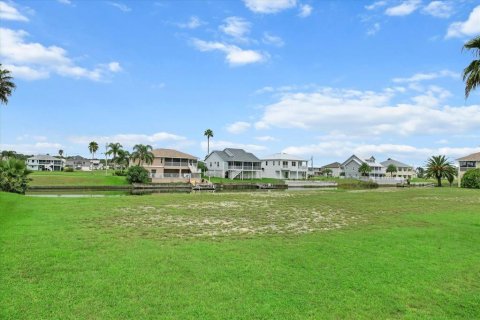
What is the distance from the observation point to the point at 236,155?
93.4 m

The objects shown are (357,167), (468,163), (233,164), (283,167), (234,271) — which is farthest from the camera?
(357,167)

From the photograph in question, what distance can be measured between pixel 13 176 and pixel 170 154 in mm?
51436

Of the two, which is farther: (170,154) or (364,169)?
(364,169)

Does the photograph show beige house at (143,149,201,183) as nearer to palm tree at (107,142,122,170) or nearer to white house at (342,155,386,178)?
palm tree at (107,142,122,170)

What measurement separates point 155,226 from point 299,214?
8810 millimetres

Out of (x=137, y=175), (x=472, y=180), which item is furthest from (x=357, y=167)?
(x=137, y=175)

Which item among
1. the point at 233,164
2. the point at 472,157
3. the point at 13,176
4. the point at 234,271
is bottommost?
the point at 234,271

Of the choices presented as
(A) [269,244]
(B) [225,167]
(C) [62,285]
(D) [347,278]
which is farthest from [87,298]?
(B) [225,167]

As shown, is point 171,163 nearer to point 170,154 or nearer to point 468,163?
point 170,154

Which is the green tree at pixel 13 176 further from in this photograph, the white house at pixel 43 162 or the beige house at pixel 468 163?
the white house at pixel 43 162

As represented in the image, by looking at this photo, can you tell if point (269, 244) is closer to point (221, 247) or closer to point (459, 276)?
point (221, 247)

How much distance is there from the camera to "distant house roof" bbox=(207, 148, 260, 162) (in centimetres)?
9161

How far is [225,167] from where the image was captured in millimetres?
90438

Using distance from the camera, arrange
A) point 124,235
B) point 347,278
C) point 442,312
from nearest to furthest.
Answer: point 442,312 → point 347,278 → point 124,235
